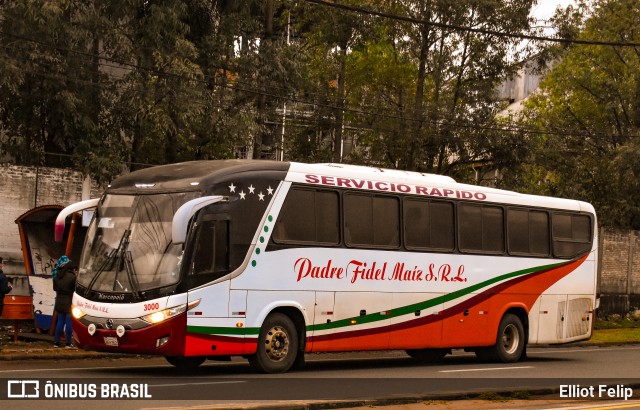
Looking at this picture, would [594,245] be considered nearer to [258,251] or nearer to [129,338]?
[258,251]

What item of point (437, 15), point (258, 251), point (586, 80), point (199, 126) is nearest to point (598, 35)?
point (586, 80)

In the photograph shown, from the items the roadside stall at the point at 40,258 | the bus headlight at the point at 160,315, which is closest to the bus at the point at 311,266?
the bus headlight at the point at 160,315

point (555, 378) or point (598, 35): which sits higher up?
point (598, 35)

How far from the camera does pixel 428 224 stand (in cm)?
2206

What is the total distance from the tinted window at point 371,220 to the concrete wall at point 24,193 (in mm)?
9086

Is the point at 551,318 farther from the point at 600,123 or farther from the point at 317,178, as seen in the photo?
the point at 600,123

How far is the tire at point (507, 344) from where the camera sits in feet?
78.4

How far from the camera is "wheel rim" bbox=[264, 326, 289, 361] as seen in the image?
1872cm

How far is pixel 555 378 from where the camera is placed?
19.2 meters

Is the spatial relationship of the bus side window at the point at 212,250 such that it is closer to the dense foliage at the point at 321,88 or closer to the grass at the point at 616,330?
the dense foliage at the point at 321,88

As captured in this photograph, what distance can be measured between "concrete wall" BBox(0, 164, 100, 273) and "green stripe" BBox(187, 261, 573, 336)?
910 centimetres

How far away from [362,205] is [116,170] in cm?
879

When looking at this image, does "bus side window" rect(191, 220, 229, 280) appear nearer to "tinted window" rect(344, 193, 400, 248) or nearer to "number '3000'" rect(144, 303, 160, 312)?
"number '3000'" rect(144, 303, 160, 312)

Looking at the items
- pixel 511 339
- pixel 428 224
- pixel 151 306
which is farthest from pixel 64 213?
pixel 511 339
